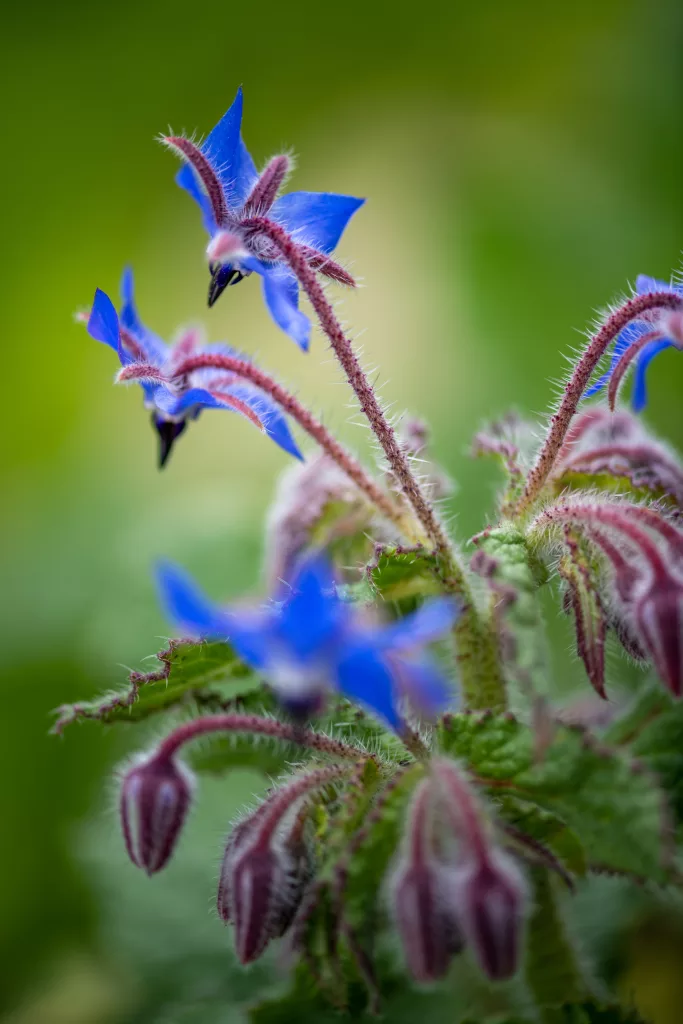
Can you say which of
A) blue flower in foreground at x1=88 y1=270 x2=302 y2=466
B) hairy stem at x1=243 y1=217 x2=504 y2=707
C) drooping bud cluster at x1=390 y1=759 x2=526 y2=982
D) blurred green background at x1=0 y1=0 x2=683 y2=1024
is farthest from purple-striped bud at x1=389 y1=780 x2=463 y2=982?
blurred green background at x1=0 y1=0 x2=683 y2=1024

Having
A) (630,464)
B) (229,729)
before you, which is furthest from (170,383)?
(630,464)

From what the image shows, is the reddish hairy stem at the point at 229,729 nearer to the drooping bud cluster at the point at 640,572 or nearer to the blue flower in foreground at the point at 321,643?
the blue flower in foreground at the point at 321,643

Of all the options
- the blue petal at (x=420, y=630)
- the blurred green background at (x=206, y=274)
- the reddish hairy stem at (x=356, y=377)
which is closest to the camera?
A: the blue petal at (x=420, y=630)

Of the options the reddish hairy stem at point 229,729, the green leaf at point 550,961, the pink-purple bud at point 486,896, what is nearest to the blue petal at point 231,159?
the reddish hairy stem at point 229,729

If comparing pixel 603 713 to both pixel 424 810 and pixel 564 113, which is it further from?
pixel 564 113

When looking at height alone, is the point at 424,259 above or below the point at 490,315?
above

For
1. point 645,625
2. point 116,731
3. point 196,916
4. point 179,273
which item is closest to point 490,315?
point 179,273
